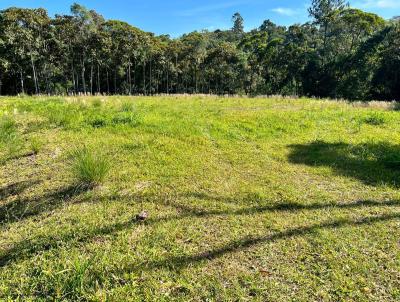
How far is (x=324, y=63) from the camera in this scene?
3750 centimetres

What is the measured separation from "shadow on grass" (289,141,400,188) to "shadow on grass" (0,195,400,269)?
0.96 meters

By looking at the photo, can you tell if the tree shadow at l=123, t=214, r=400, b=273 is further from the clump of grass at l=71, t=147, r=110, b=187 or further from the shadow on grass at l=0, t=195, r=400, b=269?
the clump of grass at l=71, t=147, r=110, b=187

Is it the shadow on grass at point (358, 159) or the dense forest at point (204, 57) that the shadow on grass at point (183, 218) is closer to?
the shadow on grass at point (358, 159)

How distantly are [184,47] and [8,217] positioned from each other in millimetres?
40718

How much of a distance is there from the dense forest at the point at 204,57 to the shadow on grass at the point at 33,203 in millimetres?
31714

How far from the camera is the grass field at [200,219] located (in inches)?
108

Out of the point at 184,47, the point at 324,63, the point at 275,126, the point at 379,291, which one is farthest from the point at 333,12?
the point at 379,291

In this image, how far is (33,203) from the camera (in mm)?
4145

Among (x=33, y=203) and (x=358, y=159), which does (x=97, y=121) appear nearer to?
(x=33, y=203)

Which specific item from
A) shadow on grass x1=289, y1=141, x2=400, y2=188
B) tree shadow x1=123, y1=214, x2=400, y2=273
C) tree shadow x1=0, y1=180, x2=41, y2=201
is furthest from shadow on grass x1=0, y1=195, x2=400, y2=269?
tree shadow x1=0, y1=180, x2=41, y2=201

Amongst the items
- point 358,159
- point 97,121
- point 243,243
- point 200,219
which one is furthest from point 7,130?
point 358,159

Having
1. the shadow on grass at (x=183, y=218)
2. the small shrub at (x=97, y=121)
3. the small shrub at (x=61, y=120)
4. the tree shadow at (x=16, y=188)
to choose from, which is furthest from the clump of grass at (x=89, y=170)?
the small shrub at (x=61, y=120)

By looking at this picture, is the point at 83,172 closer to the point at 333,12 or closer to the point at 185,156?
the point at 185,156

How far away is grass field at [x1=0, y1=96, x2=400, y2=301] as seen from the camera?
9.00 feet
